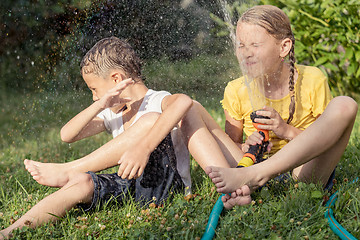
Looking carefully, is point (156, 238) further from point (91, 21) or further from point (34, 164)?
point (91, 21)

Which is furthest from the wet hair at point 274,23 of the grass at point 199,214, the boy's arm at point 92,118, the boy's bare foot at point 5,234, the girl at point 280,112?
the boy's bare foot at point 5,234

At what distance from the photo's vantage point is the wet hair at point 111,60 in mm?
2461

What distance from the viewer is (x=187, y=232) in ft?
6.07

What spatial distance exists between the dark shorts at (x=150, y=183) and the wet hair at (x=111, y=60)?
523mm

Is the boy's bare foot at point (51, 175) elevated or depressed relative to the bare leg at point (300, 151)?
elevated

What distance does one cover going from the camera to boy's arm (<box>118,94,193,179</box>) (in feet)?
6.79

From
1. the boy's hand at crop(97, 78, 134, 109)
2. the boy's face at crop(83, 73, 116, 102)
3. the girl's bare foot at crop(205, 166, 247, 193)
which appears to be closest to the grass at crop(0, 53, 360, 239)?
the girl's bare foot at crop(205, 166, 247, 193)

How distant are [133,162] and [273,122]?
706 millimetres

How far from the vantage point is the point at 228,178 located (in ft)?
6.36

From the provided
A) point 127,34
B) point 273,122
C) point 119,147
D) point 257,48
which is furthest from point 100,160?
point 127,34

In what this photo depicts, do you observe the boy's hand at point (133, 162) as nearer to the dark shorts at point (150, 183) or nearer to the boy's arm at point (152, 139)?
the boy's arm at point (152, 139)

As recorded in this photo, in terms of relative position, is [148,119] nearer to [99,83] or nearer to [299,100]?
[99,83]

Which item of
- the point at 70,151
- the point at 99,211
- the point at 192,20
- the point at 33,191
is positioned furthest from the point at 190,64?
the point at 99,211

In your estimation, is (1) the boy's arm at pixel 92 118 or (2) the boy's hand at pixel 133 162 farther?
(1) the boy's arm at pixel 92 118
